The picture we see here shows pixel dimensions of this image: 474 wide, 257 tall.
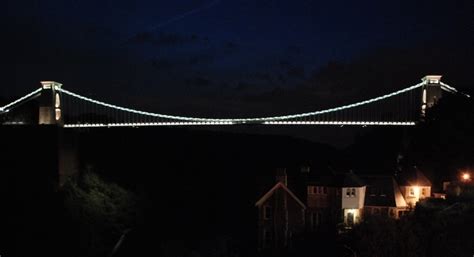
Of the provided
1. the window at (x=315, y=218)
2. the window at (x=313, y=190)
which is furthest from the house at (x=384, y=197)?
the window at (x=313, y=190)

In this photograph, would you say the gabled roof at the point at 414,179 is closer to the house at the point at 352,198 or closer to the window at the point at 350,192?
the house at the point at 352,198

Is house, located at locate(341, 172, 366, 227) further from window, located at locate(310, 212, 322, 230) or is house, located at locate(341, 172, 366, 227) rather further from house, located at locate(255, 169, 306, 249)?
house, located at locate(255, 169, 306, 249)

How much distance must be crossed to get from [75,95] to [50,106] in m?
2.28

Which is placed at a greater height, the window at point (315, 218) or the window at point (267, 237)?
the window at point (315, 218)

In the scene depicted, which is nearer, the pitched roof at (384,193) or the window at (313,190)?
the pitched roof at (384,193)

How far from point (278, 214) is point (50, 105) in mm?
18375

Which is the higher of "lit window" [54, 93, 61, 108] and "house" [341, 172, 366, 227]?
"lit window" [54, 93, 61, 108]

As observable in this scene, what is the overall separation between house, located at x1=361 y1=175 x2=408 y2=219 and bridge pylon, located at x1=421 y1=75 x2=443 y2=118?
15.0 meters

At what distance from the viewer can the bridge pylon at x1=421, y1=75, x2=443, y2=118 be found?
37.7 m

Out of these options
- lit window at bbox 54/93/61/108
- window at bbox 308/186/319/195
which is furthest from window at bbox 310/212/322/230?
lit window at bbox 54/93/61/108

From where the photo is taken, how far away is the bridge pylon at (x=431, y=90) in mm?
37656

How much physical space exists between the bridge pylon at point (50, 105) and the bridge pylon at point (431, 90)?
24242mm

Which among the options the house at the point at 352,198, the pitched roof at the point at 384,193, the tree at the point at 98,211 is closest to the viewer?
the house at the point at 352,198

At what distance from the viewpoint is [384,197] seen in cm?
2403
